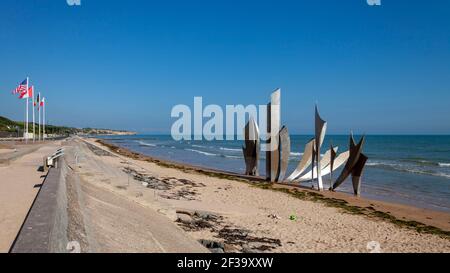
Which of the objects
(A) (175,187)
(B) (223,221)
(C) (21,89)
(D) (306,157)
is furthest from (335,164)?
(C) (21,89)

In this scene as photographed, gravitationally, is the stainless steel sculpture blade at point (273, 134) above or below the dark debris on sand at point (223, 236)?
above

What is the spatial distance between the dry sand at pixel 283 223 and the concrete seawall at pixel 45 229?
119 inches

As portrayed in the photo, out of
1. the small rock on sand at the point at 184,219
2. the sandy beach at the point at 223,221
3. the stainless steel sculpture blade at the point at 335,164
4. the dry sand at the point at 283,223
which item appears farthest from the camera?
the stainless steel sculpture blade at the point at 335,164

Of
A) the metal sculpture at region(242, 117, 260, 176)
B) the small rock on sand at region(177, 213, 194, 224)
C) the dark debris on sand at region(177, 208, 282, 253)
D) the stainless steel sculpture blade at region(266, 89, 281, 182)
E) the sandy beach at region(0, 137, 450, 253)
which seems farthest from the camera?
the metal sculpture at region(242, 117, 260, 176)

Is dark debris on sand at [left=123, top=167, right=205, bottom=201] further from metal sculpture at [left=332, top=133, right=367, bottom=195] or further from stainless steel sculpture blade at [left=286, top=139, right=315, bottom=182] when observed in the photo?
metal sculpture at [left=332, top=133, right=367, bottom=195]

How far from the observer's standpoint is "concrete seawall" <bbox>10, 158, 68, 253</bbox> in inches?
144

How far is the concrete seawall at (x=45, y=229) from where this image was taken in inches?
144

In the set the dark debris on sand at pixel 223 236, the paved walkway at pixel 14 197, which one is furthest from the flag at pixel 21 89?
the dark debris on sand at pixel 223 236

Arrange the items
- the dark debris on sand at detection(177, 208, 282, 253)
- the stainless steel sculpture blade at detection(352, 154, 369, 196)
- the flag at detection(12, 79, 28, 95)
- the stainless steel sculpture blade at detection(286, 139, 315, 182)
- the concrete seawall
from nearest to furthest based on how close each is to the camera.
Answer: the concrete seawall < the dark debris on sand at detection(177, 208, 282, 253) < the stainless steel sculpture blade at detection(352, 154, 369, 196) < the stainless steel sculpture blade at detection(286, 139, 315, 182) < the flag at detection(12, 79, 28, 95)

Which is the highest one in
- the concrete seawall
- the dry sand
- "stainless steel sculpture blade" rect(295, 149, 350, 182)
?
the concrete seawall

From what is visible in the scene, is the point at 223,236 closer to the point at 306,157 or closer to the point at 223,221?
the point at 223,221

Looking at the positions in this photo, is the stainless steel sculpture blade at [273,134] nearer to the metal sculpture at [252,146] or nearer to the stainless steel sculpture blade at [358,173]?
the metal sculpture at [252,146]

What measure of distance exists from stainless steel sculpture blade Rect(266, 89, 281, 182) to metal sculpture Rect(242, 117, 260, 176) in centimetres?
218

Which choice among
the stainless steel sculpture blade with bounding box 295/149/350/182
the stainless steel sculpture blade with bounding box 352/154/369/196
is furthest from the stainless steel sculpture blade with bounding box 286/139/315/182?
the stainless steel sculpture blade with bounding box 352/154/369/196
